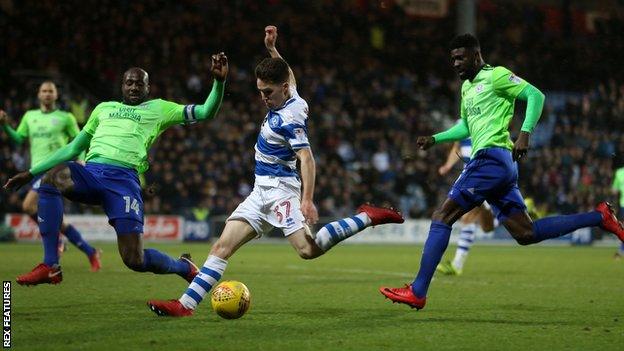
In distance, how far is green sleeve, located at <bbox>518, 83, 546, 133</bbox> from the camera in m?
7.91

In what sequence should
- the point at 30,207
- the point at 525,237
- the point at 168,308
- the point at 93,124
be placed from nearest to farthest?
the point at 168,308 < the point at 525,237 < the point at 93,124 < the point at 30,207

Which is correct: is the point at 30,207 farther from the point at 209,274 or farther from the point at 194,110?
the point at 209,274

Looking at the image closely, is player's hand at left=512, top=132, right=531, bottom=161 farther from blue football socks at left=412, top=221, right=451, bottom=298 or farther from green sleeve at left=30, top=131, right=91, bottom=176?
green sleeve at left=30, top=131, right=91, bottom=176

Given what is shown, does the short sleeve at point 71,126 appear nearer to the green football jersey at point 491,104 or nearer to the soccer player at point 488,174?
the soccer player at point 488,174

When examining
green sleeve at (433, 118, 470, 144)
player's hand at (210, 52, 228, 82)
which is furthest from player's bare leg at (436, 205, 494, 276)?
player's hand at (210, 52, 228, 82)

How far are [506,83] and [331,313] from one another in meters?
2.41

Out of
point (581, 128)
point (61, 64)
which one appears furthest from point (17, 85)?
point (581, 128)

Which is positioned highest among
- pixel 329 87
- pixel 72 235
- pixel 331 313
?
pixel 329 87

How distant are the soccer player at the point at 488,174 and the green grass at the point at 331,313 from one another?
1.87 feet

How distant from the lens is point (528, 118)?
26.2 feet

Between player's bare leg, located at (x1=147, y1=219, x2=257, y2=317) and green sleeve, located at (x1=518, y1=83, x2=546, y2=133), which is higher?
green sleeve, located at (x1=518, y1=83, x2=546, y2=133)

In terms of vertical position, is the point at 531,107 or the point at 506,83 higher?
the point at 506,83

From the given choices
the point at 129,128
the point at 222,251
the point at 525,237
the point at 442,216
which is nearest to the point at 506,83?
the point at 442,216

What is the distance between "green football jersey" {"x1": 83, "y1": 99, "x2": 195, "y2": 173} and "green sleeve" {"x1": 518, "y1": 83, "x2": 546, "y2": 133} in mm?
2811
